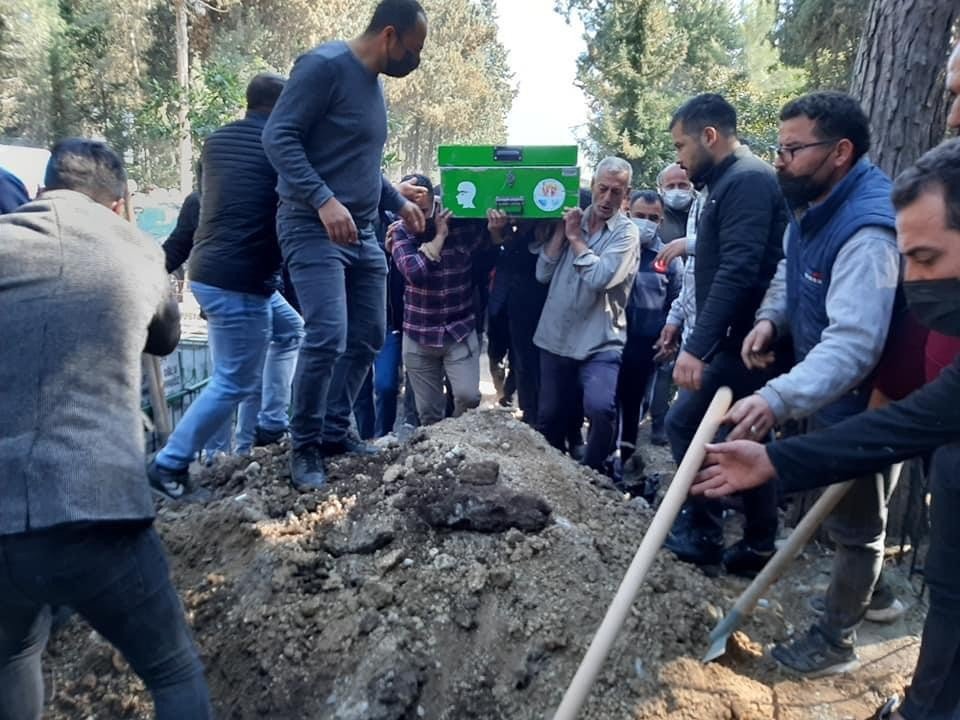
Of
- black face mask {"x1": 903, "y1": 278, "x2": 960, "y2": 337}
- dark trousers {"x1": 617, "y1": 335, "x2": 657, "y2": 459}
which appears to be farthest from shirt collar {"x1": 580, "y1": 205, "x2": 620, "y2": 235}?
black face mask {"x1": 903, "y1": 278, "x2": 960, "y2": 337}

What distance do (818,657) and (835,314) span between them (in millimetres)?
1229

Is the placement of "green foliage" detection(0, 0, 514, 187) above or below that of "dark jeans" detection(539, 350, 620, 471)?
above

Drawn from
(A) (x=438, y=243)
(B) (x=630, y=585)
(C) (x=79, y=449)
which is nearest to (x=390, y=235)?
(A) (x=438, y=243)

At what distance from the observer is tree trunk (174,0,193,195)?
17.3 m

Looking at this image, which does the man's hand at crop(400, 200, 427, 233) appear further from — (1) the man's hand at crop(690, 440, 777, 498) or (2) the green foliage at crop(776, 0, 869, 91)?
(2) the green foliage at crop(776, 0, 869, 91)

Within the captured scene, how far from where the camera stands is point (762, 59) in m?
39.9

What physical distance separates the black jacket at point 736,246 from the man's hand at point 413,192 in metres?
1.82

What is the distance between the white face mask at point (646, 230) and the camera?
16.8 feet

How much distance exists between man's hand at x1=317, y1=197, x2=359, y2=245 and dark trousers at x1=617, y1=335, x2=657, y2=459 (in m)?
2.55

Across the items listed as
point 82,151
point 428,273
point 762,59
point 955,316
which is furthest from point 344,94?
point 762,59

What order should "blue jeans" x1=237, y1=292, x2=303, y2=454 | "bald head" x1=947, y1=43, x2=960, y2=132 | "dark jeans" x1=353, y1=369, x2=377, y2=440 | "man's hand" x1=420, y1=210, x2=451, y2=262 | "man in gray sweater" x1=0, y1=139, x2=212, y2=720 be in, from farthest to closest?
"dark jeans" x1=353, y1=369, x2=377, y2=440
"man's hand" x1=420, y1=210, x2=451, y2=262
"blue jeans" x1=237, y1=292, x2=303, y2=454
"bald head" x1=947, y1=43, x2=960, y2=132
"man in gray sweater" x1=0, y1=139, x2=212, y2=720

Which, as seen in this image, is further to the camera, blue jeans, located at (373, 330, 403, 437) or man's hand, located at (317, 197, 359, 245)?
blue jeans, located at (373, 330, 403, 437)

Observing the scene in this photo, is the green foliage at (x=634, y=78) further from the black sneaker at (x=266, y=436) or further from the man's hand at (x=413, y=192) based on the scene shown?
the black sneaker at (x=266, y=436)

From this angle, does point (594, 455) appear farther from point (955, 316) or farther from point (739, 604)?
point (955, 316)
